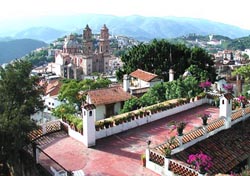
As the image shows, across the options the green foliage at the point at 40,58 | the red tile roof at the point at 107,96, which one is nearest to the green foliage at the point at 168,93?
the red tile roof at the point at 107,96

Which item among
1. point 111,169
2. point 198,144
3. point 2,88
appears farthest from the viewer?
point 198,144

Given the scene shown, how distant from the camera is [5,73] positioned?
11.8 meters

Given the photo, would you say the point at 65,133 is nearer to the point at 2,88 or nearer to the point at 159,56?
the point at 2,88

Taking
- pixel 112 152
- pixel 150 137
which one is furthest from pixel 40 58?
pixel 112 152

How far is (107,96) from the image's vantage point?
21.3 metres

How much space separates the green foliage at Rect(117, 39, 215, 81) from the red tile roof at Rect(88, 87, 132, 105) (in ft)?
30.7

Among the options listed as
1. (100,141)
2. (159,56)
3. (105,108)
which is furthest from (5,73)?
→ (159,56)

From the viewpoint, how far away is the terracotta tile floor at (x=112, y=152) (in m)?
10.7

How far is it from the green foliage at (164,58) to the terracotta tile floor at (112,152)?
16.3 m

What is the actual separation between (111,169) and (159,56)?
72.5ft

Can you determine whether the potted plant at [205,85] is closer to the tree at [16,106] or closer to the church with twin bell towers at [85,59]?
the tree at [16,106]

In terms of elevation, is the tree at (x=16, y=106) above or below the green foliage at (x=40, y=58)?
above

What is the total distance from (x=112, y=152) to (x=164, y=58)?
20706 mm

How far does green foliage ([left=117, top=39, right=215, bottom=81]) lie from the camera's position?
31203 mm
